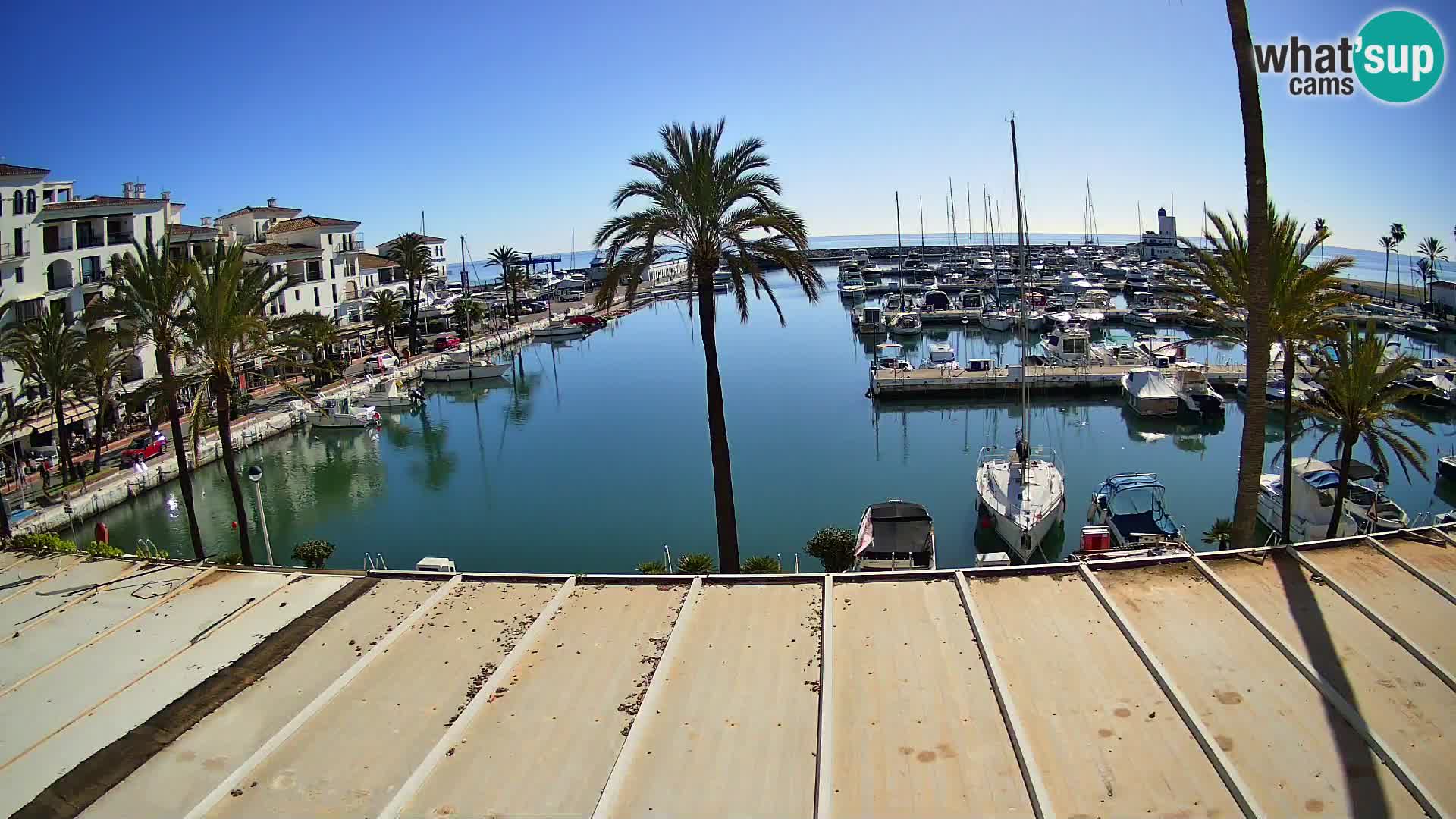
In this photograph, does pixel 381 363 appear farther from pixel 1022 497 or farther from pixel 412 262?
→ pixel 1022 497

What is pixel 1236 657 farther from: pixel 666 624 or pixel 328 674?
pixel 328 674

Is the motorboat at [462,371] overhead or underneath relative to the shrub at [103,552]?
overhead

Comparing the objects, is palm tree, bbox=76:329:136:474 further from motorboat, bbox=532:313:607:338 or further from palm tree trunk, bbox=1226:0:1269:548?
motorboat, bbox=532:313:607:338

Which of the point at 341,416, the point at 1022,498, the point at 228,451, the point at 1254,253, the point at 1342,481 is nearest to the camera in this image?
the point at 1254,253

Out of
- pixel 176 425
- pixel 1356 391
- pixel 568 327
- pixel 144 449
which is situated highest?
pixel 568 327

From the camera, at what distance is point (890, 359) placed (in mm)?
57875

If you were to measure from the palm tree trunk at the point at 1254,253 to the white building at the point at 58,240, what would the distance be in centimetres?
3454

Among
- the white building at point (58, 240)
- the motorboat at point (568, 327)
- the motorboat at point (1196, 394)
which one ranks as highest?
the white building at point (58, 240)

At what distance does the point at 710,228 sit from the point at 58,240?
35.7 m

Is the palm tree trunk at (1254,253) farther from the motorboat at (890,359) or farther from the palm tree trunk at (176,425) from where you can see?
the motorboat at (890,359)

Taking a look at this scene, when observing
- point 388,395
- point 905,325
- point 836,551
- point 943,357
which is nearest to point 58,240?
point 388,395

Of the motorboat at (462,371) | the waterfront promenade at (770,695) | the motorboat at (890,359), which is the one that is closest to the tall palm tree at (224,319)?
the waterfront promenade at (770,695)

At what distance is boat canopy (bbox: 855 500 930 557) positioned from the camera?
70.0ft

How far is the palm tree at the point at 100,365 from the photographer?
19842mm
